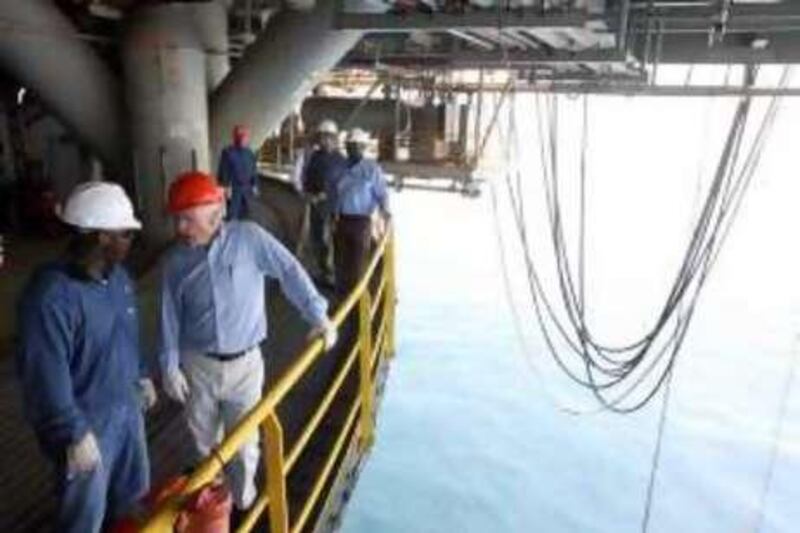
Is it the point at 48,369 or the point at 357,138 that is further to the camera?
the point at 357,138

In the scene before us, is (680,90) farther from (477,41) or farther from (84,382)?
(84,382)

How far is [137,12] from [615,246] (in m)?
28.0

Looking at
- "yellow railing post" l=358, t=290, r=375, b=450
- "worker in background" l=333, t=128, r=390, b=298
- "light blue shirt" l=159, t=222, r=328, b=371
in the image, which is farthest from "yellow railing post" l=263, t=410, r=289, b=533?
"worker in background" l=333, t=128, r=390, b=298

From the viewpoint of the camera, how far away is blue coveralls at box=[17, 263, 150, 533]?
3074mm

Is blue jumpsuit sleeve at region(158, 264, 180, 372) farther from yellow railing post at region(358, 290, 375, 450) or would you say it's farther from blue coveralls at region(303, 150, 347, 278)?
blue coveralls at region(303, 150, 347, 278)

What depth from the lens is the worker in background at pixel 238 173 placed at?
9.49 meters

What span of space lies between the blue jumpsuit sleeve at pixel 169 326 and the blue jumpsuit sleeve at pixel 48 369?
0.93m

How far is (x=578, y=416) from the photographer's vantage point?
18938 mm

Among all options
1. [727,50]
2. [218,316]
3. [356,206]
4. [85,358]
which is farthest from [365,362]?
[727,50]

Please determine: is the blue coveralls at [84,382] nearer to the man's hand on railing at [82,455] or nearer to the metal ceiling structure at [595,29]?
the man's hand on railing at [82,455]

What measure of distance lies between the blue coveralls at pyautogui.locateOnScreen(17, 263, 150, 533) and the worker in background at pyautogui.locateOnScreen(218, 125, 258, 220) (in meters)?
5.94

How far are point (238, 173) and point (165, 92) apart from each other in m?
1.37

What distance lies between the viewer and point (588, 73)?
31.7 ft

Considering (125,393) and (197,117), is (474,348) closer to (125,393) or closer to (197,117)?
(197,117)
